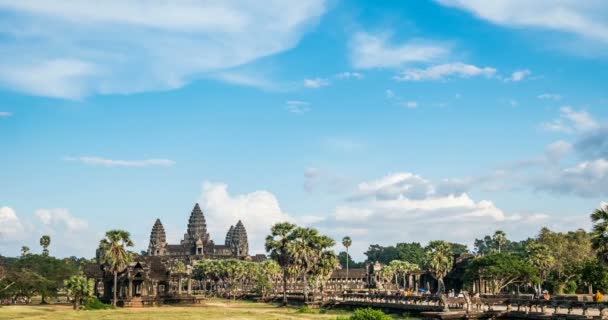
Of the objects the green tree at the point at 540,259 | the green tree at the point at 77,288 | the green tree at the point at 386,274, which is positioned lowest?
the green tree at the point at 386,274

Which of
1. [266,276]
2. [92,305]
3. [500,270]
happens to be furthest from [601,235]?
[266,276]

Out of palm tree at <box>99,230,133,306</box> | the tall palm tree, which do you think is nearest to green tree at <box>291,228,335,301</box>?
palm tree at <box>99,230,133,306</box>

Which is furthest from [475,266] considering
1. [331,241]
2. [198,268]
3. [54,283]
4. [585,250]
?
[198,268]

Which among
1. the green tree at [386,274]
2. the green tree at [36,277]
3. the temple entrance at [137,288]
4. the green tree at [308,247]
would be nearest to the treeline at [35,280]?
the green tree at [36,277]

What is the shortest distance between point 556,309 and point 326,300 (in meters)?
42.2

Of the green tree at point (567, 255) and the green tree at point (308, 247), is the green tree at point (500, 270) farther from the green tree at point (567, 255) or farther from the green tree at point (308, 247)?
the green tree at point (308, 247)

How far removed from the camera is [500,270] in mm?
85812

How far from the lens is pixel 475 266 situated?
91.4 metres

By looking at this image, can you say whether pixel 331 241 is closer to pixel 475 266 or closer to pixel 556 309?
pixel 475 266

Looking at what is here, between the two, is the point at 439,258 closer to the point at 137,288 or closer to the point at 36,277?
the point at 137,288

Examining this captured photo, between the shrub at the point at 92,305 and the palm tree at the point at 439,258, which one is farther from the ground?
the palm tree at the point at 439,258

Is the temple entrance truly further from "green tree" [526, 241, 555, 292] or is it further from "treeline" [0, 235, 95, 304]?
"green tree" [526, 241, 555, 292]

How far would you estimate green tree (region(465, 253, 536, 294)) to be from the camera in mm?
86125

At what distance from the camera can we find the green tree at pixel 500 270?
283 feet
